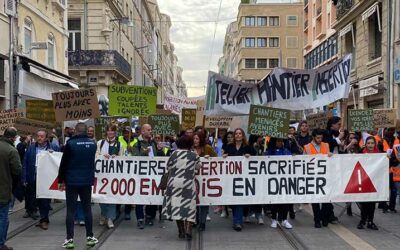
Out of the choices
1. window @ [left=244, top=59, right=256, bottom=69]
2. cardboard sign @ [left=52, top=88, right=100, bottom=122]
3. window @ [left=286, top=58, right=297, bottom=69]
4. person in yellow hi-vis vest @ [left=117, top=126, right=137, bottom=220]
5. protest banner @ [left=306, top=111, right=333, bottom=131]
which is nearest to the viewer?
person in yellow hi-vis vest @ [left=117, top=126, right=137, bottom=220]

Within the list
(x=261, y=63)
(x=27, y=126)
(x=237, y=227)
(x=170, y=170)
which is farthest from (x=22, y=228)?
(x=261, y=63)

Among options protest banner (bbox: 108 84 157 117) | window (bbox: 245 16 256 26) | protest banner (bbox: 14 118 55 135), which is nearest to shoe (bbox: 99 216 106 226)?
protest banner (bbox: 108 84 157 117)

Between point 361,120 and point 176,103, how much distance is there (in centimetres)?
792

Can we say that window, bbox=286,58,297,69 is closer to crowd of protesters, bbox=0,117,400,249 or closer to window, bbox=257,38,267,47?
window, bbox=257,38,267,47

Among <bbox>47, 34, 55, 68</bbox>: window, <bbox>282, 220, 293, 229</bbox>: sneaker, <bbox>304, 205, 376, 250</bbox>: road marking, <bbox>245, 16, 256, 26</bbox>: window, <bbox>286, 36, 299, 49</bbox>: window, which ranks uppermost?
<bbox>245, 16, 256, 26</bbox>: window

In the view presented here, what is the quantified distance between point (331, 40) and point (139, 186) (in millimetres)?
28496

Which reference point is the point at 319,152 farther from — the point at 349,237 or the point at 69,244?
the point at 69,244

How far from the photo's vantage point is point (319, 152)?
32.9 feet

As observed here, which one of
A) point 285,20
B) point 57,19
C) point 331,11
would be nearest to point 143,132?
point 57,19

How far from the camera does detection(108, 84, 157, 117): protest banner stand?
39.9 feet

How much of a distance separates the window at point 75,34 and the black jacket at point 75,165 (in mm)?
28272

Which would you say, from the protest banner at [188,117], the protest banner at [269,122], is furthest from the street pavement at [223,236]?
the protest banner at [188,117]

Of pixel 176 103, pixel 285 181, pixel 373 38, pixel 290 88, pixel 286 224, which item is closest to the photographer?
pixel 286 224

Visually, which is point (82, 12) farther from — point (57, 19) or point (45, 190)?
point (45, 190)
